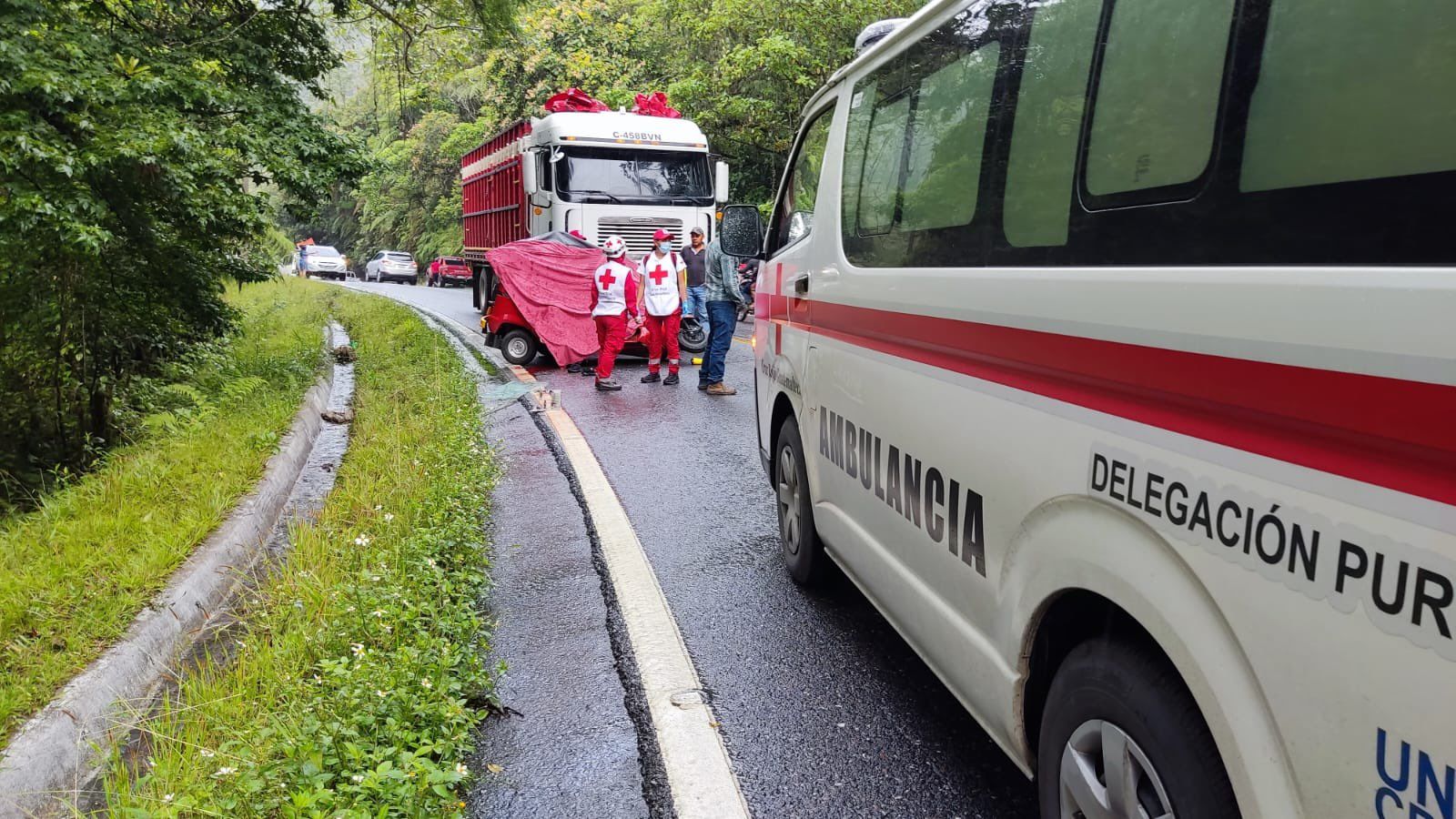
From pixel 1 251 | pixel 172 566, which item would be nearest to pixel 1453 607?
pixel 172 566

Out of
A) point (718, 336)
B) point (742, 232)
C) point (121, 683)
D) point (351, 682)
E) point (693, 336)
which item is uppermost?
point (742, 232)

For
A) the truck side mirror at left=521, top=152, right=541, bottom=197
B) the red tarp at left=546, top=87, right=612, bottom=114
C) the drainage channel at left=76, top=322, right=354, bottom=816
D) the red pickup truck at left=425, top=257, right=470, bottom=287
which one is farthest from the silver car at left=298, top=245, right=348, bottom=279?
the drainage channel at left=76, top=322, right=354, bottom=816

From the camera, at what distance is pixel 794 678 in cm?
350

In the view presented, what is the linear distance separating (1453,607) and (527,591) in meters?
3.69

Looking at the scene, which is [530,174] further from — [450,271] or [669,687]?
[450,271]

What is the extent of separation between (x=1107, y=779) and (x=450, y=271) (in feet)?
127

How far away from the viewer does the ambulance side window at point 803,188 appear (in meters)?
4.14

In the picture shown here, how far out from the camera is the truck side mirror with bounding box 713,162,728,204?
1420 cm

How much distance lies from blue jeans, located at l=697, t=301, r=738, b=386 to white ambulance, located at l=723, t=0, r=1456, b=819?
6.76 metres

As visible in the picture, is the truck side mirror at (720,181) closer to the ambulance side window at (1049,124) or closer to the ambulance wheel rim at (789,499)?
the ambulance wheel rim at (789,499)

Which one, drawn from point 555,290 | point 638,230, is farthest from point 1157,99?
point 638,230

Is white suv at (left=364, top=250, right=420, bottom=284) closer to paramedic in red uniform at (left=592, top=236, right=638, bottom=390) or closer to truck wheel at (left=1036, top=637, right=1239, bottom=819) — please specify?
paramedic in red uniform at (left=592, top=236, right=638, bottom=390)

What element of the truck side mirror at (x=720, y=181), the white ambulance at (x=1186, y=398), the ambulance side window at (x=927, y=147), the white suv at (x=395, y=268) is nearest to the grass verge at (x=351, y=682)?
the white ambulance at (x=1186, y=398)

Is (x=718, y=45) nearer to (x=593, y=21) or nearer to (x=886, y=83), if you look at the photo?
(x=593, y=21)
